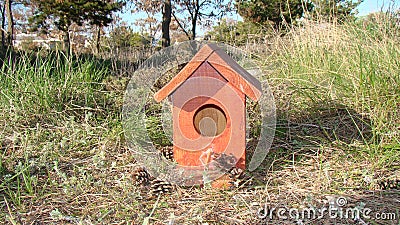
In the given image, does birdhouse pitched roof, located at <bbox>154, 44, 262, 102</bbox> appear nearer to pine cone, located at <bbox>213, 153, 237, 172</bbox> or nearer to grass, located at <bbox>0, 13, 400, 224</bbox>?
pine cone, located at <bbox>213, 153, 237, 172</bbox>

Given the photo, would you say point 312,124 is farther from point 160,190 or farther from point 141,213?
point 141,213

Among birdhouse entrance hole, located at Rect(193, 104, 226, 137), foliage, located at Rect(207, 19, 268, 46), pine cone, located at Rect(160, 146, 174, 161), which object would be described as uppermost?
foliage, located at Rect(207, 19, 268, 46)

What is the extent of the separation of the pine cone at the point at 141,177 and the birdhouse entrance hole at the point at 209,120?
323mm

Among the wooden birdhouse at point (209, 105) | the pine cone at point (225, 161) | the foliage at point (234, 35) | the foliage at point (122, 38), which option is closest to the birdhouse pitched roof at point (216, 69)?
the wooden birdhouse at point (209, 105)

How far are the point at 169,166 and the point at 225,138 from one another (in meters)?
0.31

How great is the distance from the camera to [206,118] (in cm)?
149

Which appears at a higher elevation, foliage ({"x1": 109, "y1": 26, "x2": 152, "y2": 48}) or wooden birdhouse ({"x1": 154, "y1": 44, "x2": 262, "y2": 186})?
foliage ({"x1": 109, "y1": 26, "x2": 152, "y2": 48})

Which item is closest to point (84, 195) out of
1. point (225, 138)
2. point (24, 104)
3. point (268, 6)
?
point (225, 138)

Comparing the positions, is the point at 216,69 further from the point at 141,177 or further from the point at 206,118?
the point at 141,177

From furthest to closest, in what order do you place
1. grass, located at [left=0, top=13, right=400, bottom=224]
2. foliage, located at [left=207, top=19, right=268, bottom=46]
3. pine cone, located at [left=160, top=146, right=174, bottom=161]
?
foliage, located at [left=207, top=19, right=268, bottom=46], pine cone, located at [left=160, top=146, right=174, bottom=161], grass, located at [left=0, top=13, right=400, bottom=224]

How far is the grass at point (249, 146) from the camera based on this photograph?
4.34 ft

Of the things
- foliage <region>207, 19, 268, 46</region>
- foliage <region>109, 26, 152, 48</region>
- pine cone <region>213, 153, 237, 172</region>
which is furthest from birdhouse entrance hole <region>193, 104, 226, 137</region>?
foliage <region>109, 26, 152, 48</region>

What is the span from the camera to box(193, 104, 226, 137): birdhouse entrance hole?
147 cm

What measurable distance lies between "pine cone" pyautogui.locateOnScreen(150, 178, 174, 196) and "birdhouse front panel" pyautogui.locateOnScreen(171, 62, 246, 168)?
126 millimetres
